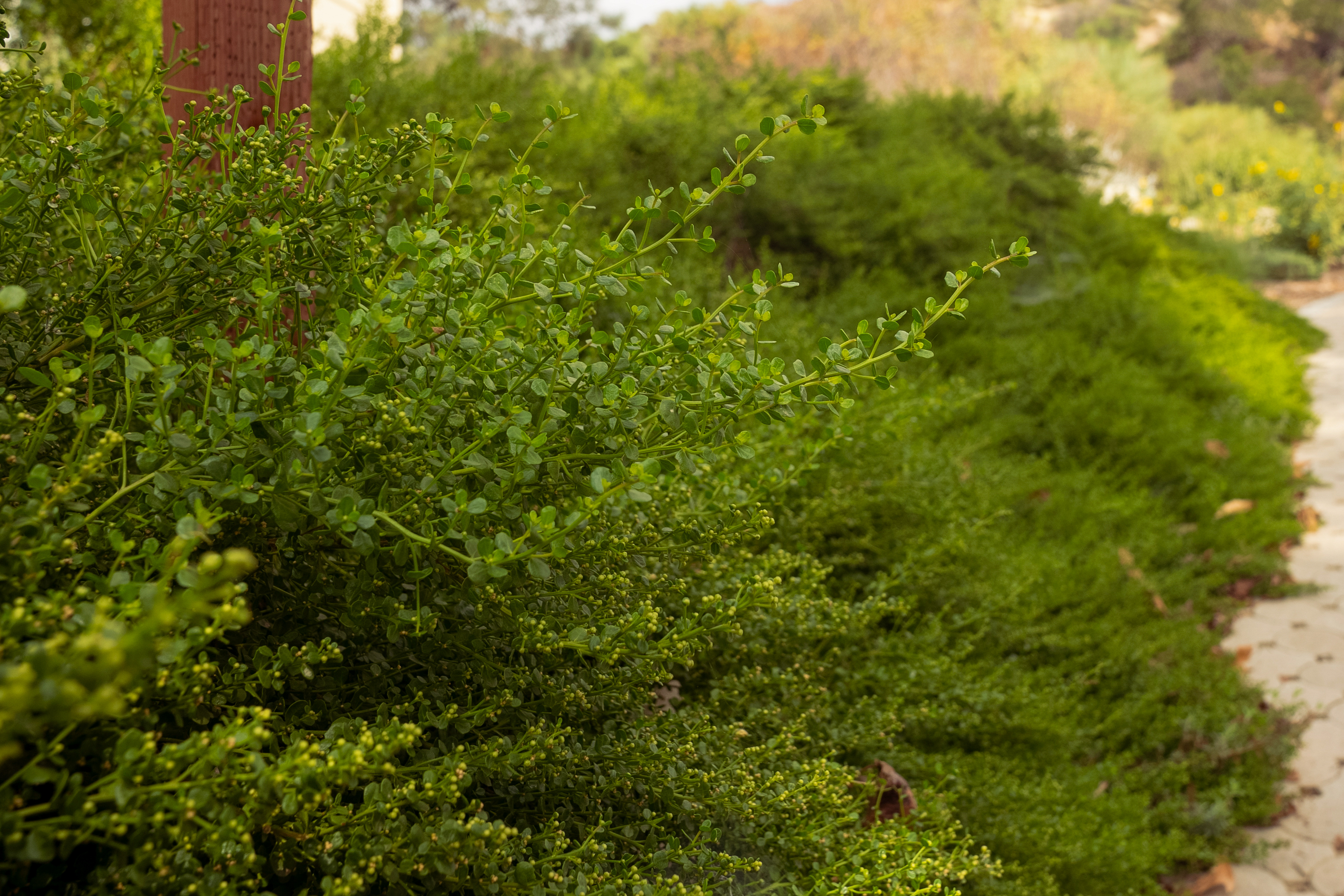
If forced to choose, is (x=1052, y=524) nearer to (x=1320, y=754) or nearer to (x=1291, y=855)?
(x=1320, y=754)

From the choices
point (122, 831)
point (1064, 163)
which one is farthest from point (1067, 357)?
point (122, 831)

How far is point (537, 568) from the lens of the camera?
1054 mm

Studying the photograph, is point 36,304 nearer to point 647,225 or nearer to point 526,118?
point 647,225

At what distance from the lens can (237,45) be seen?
203 centimetres

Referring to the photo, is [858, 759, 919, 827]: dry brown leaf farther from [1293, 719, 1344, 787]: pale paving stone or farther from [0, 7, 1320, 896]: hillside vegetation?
[1293, 719, 1344, 787]: pale paving stone

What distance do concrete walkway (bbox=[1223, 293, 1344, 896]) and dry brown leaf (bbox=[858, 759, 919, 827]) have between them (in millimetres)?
1932

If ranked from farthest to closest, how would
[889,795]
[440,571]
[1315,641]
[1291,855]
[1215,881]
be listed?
[1315,641] → [1291,855] → [1215,881] → [889,795] → [440,571]

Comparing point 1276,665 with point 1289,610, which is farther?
point 1289,610

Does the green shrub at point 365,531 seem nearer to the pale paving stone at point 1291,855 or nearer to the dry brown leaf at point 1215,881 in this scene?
the dry brown leaf at point 1215,881

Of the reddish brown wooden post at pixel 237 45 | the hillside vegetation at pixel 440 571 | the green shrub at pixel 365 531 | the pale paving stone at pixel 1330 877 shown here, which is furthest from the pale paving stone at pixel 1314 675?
the reddish brown wooden post at pixel 237 45

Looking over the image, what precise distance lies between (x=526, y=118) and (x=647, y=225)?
3944 mm

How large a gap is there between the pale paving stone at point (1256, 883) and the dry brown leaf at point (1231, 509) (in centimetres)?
226

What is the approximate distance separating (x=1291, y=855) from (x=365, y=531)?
3.82 meters

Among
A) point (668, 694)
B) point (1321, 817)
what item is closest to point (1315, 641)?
point (1321, 817)
